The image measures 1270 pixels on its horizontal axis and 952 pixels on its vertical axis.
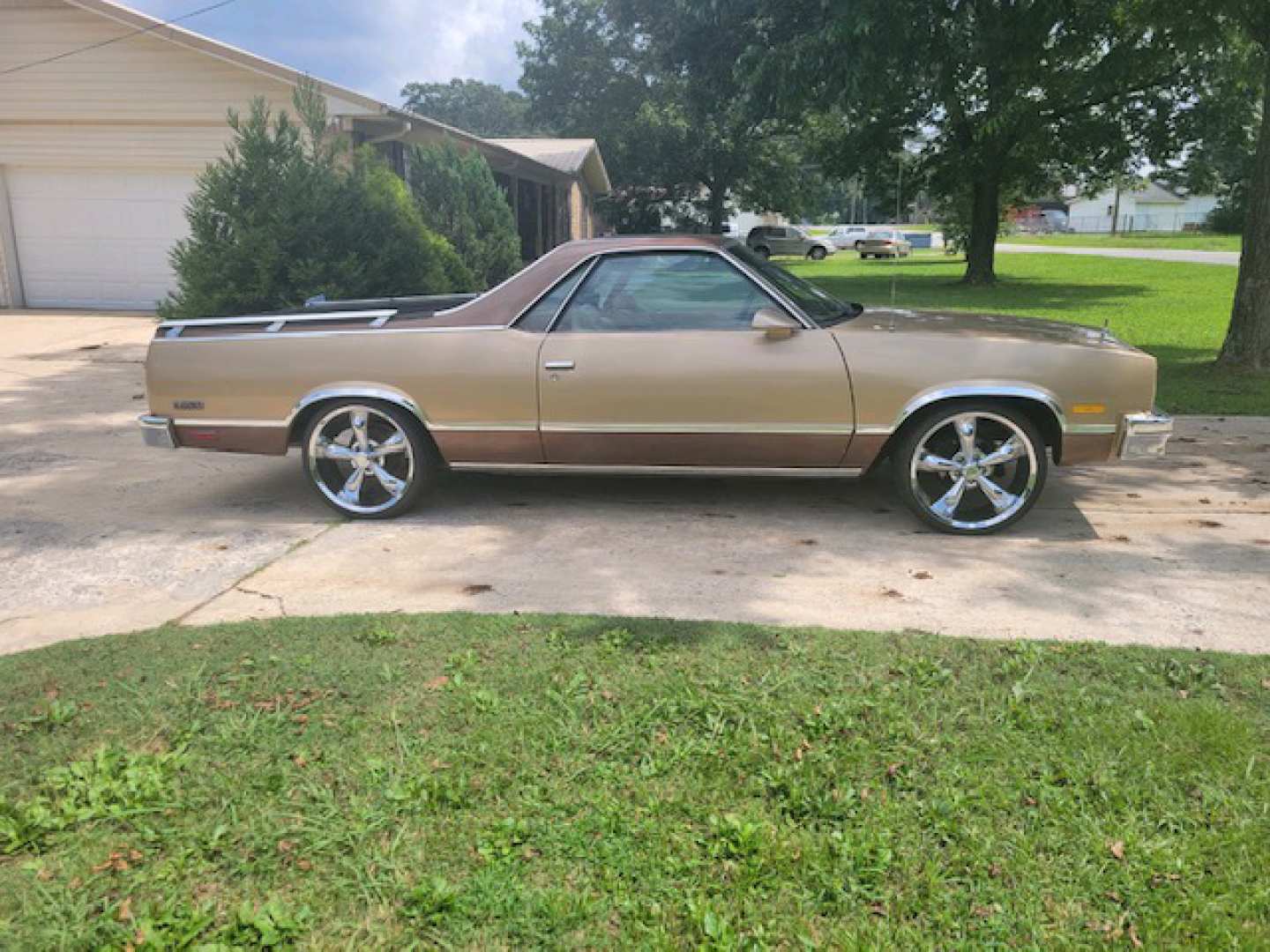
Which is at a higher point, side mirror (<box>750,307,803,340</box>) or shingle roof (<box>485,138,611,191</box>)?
shingle roof (<box>485,138,611,191</box>)

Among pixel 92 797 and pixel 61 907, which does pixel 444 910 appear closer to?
pixel 61 907

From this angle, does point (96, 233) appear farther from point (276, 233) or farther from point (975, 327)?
point (975, 327)

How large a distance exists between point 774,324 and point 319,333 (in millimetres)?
2419

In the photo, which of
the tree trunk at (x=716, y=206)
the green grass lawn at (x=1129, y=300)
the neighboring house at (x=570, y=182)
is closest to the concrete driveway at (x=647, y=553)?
the green grass lawn at (x=1129, y=300)

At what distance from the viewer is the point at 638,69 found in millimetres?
43281

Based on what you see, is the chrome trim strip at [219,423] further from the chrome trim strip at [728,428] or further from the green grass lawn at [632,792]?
the green grass lawn at [632,792]

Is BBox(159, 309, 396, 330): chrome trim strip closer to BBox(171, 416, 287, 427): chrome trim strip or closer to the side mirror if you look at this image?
BBox(171, 416, 287, 427): chrome trim strip

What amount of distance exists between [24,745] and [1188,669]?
12.3 ft

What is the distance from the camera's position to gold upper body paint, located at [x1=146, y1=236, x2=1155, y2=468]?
4.97 meters

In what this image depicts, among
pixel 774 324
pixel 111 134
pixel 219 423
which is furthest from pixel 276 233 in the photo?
pixel 111 134

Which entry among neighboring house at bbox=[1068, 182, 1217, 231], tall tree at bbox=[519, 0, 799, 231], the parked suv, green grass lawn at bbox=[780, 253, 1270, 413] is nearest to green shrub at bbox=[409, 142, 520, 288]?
green grass lawn at bbox=[780, 253, 1270, 413]

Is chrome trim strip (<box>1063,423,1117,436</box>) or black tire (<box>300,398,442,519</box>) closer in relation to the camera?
chrome trim strip (<box>1063,423,1117,436</box>)

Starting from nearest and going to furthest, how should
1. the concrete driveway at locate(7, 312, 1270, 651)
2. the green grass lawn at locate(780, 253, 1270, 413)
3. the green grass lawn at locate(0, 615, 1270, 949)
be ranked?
the green grass lawn at locate(0, 615, 1270, 949) → the concrete driveway at locate(7, 312, 1270, 651) → the green grass lawn at locate(780, 253, 1270, 413)

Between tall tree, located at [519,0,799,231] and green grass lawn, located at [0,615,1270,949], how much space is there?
103 feet
